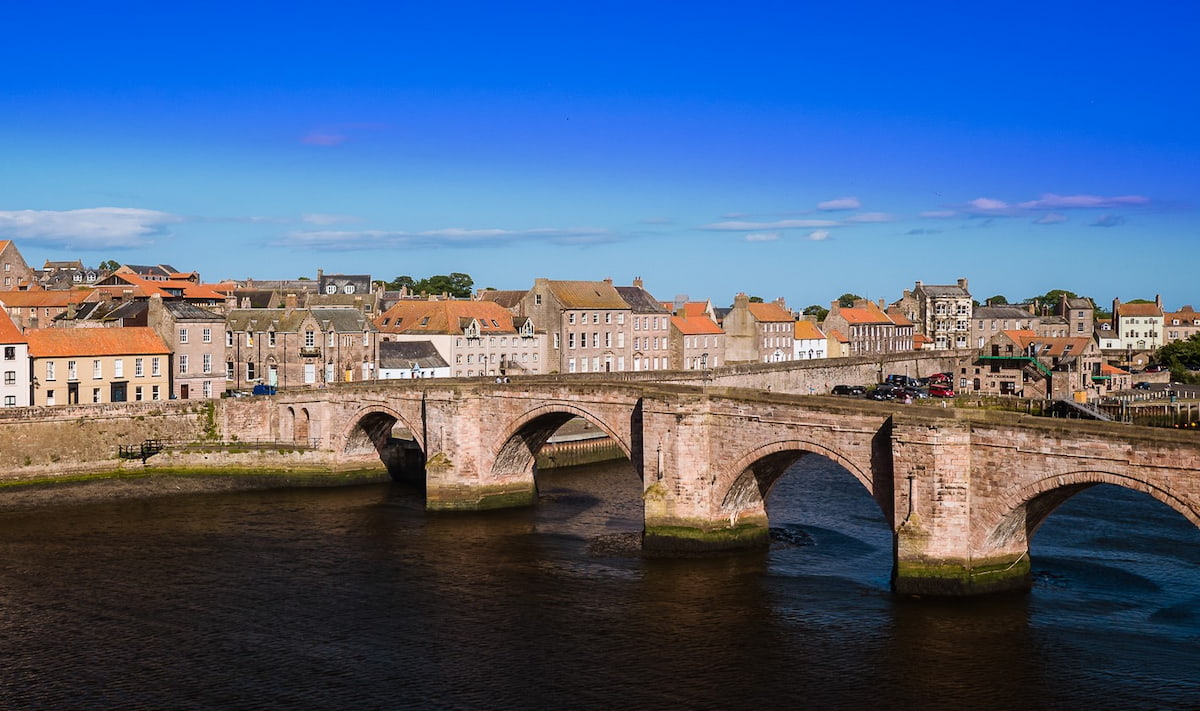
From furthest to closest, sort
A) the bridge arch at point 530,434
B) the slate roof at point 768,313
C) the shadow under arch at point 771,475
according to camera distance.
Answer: the slate roof at point 768,313 → the bridge arch at point 530,434 → the shadow under arch at point 771,475

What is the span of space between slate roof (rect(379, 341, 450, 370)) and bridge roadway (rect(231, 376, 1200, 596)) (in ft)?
73.8

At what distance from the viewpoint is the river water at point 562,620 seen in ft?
121

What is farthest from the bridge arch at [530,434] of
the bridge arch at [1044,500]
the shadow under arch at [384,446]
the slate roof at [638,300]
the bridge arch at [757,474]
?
the slate roof at [638,300]

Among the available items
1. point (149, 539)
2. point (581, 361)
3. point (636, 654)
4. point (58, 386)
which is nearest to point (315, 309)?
point (58, 386)

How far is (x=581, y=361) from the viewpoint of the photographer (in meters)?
118

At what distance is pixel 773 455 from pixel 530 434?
18637 mm

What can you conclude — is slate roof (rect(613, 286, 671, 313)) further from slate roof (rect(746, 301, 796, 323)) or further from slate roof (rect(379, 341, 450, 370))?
slate roof (rect(379, 341, 450, 370))

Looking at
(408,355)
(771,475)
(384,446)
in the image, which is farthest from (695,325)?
(771,475)

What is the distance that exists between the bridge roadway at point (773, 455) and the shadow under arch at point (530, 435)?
0.09 metres

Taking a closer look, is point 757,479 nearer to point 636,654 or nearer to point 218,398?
point 636,654

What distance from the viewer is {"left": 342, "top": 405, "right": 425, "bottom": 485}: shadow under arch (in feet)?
252

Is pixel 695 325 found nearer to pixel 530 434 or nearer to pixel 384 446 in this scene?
pixel 384 446

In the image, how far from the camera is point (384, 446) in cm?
7919

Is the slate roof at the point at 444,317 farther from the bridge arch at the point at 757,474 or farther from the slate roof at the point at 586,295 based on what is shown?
the bridge arch at the point at 757,474
